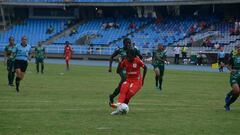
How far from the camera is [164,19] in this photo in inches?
2520

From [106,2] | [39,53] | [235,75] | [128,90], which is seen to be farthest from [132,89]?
[106,2]

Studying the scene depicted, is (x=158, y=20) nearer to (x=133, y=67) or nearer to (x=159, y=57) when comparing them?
(x=159, y=57)

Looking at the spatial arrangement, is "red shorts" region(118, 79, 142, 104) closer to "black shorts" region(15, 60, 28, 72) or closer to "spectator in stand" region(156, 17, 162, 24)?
"black shorts" region(15, 60, 28, 72)

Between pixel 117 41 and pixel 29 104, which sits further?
pixel 117 41

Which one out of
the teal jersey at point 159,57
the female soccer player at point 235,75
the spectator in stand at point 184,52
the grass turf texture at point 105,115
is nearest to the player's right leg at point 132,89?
the grass turf texture at point 105,115

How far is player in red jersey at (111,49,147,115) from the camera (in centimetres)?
1550

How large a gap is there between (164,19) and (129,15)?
17.0 ft

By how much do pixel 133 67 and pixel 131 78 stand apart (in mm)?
298

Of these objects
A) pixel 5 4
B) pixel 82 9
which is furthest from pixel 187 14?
pixel 5 4

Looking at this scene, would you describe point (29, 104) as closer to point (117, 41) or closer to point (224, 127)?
point (224, 127)

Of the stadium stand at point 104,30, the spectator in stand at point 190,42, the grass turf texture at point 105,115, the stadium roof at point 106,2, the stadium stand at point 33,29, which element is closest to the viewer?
the grass turf texture at point 105,115

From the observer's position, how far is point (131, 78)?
1582 centimetres

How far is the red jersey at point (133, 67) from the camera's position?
15.7 metres

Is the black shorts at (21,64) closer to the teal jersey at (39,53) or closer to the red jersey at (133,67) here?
the red jersey at (133,67)
